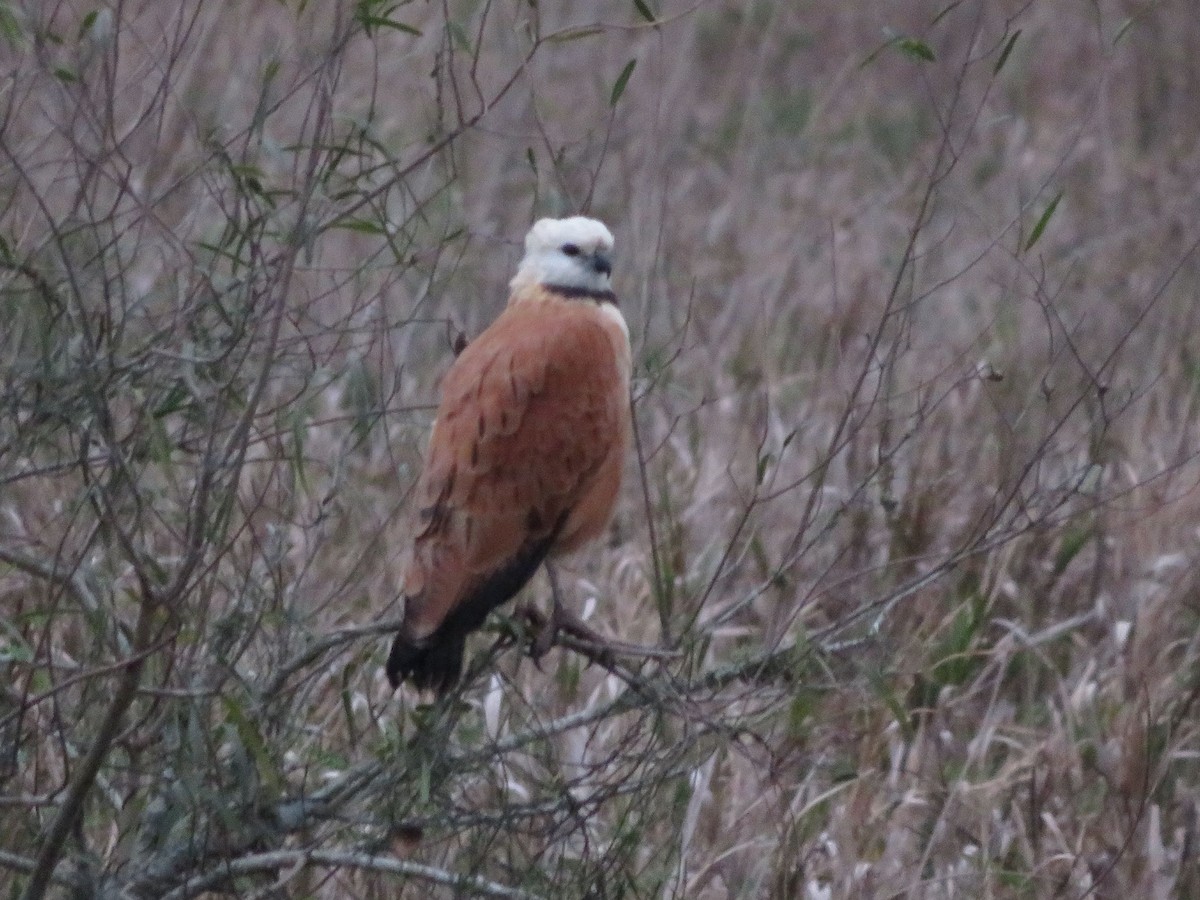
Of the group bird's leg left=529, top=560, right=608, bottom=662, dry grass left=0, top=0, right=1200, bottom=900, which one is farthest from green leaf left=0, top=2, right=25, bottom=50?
bird's leg left=529, top=560, right=608, bottom=662

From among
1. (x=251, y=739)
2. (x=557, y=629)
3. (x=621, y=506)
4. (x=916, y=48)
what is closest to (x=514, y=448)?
(x=557, y=629)

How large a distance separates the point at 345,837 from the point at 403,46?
4667 millimetres

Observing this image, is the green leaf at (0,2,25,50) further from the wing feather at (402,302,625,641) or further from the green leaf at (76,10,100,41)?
the wing feather at (402,302,625,641)

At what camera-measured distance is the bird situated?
337 centimetres

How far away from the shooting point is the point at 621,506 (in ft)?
19.0

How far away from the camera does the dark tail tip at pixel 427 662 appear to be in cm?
318

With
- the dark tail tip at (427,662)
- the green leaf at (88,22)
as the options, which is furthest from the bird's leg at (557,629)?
the green leaf at (88,22)

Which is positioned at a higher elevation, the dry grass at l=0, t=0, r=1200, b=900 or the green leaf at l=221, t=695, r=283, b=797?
the dry grass at l=0, t=0, r=1200, b=900

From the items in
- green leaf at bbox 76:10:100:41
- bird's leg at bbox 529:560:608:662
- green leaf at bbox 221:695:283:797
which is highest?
green leaf at bbox 76:10:100:41

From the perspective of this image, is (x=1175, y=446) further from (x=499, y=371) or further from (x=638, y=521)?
(x=499, y=371)

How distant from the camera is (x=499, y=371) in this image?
354 cm

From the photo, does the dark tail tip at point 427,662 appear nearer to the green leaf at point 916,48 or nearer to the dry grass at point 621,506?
the dry grass at point 621,506

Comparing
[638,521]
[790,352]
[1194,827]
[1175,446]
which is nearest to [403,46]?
[790,352]

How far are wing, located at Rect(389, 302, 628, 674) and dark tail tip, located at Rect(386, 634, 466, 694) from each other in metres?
0.10
